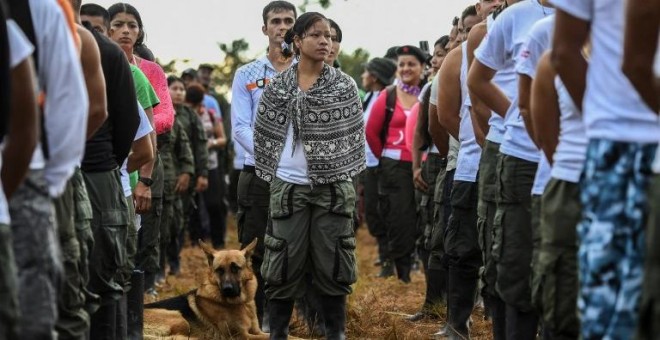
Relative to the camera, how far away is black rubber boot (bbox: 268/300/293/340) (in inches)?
360

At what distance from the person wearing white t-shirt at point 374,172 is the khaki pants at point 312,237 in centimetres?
620

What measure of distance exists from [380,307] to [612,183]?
738 centimetres

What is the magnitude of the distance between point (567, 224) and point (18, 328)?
2086mm

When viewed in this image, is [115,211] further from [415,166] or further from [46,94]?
[415,166]

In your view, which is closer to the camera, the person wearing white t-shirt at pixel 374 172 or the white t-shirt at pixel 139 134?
the white t-shirt at pixel 139 134

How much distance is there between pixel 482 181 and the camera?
746cm

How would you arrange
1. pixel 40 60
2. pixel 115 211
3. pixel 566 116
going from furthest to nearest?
1. pixel 115 211
2. pixel 566 116
3. pixel 40 60

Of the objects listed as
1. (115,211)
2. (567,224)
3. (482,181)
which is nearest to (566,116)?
(567,224)

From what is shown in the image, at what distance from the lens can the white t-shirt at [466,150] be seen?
8.87 m

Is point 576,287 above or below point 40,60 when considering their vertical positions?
below

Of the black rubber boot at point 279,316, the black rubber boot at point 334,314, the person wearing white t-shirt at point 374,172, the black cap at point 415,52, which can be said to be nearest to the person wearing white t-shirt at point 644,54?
the black rubber boot at point 334,314

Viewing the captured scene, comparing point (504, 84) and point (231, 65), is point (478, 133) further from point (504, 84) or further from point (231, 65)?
point (231, 65)

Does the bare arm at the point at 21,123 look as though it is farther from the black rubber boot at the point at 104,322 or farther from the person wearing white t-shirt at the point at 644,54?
the black rubber boot at the point at 104,322

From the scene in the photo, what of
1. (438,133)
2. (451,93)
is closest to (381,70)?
(438,133)
